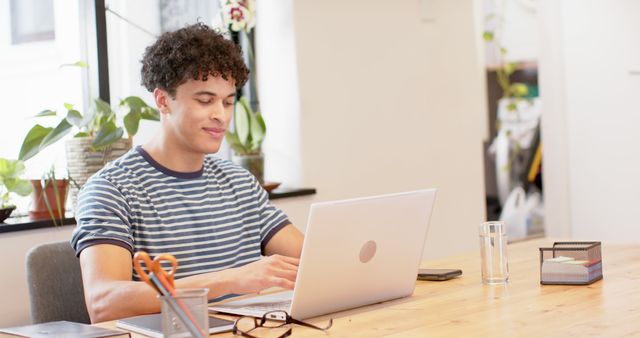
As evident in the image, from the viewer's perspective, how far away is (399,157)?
397cm

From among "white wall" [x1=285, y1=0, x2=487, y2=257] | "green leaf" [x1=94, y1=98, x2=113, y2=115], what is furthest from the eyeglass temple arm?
"white wall" [x1=285, y1=0, x2=487, y2=257]

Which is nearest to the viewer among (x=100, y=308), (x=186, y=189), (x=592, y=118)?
(x=100, y=308)

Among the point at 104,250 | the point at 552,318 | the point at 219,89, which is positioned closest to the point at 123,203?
the point at 104,250

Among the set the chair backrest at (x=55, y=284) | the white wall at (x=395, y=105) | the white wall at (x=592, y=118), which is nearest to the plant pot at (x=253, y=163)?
the white wall at (x=395, y=105)

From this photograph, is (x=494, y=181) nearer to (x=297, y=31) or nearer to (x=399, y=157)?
(x=399, y=157)

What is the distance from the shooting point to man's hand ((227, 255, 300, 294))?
195cm

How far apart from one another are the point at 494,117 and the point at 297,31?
2745 mm

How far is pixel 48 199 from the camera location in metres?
2.98

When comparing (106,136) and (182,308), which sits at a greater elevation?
(106,136)

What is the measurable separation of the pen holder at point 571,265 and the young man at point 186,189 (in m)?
0.61

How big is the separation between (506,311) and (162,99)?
1000mm

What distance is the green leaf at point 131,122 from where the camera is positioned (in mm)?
2994

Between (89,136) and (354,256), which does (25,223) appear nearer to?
(89,136)

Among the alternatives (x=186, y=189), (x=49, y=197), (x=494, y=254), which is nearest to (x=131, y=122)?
(x=49, y=197)
